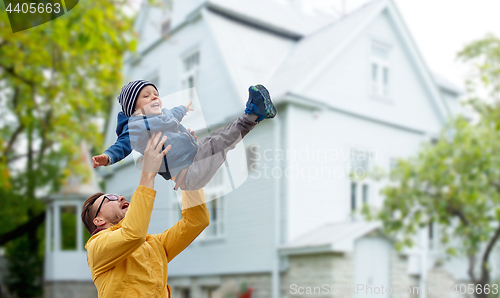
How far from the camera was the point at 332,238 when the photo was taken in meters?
8.64

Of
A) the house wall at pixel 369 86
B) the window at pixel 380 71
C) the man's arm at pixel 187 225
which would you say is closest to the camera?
the man's arm at pixel 187 225

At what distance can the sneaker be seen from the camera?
1295 mm

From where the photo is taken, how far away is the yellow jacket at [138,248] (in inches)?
56.1

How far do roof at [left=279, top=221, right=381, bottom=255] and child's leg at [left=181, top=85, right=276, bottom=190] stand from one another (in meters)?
7.30

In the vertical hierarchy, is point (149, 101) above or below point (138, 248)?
above

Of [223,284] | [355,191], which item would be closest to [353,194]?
[355,191]

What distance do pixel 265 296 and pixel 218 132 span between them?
8.51 metres

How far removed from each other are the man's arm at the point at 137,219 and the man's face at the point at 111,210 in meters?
0.22

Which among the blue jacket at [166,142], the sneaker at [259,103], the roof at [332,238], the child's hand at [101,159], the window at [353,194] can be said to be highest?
the sneaker at [259,103]

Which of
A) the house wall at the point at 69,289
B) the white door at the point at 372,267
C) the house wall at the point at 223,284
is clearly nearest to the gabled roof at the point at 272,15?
the white door at the point at 372,267

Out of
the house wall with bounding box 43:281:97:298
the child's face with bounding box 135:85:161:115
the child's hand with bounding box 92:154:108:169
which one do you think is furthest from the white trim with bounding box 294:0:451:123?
the house wall with bounding box 43:281:97:298

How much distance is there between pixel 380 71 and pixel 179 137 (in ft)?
34.6

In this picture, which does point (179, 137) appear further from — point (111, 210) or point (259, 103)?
point (111, 210)

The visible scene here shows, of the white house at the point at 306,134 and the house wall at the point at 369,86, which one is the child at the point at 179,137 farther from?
the house wall at the point at 369,86
